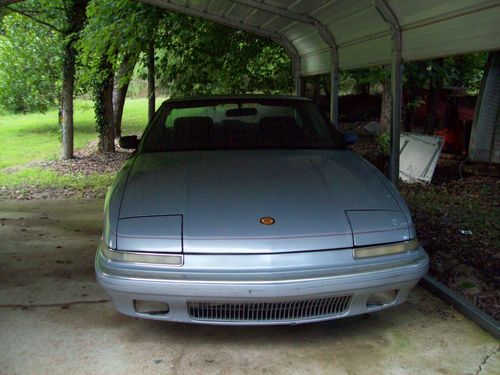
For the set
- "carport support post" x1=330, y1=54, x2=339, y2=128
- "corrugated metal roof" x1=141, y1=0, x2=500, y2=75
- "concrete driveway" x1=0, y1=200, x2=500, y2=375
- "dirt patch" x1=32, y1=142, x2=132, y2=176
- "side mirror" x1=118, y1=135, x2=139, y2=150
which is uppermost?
"corrugated metal roof" x1=141, y1=0, x2=500, y2=75

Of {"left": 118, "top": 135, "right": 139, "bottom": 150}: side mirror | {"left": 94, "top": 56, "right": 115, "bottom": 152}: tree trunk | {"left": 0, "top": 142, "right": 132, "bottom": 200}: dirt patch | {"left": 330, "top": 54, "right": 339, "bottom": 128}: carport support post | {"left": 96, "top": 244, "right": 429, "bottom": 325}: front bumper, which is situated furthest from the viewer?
{"left": 94, "top": 56, "right": 115, "bottom": 152}: tree trunk

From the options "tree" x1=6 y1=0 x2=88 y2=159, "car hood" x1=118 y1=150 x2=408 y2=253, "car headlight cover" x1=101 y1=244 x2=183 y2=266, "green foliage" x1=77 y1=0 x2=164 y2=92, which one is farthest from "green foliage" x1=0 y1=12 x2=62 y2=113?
"car headlight cover" x1=101 y1=244 x2=183 y2=266

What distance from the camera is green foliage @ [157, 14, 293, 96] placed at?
1042 cm

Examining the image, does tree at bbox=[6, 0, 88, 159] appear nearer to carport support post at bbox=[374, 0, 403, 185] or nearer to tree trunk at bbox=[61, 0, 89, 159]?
tree trunk at bbox=[61, 0, 89, 159]

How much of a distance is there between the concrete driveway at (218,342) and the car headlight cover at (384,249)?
63 cm

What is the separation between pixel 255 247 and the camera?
286cm

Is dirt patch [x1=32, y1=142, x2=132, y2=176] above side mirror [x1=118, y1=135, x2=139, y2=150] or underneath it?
underneath

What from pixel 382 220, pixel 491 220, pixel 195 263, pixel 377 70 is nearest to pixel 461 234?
pixel 491 220

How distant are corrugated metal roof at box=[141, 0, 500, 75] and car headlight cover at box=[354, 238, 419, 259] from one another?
5.09 feet

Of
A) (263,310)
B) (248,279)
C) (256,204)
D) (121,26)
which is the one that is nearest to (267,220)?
(256,204)

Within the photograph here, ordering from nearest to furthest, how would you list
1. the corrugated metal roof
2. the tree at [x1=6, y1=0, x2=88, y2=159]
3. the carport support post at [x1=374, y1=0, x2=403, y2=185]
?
the corrugated metal roof
the carport support post at [x1=374, y1=0, x2=403, y2=185]
the tree at [x1=6, y1=0, x2=88, y2=159]

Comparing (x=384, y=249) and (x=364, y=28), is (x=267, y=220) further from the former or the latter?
(x=364, y=28)

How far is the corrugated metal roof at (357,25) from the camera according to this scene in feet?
12.4

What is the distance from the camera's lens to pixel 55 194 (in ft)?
28.4
